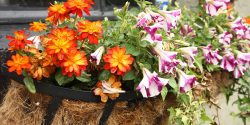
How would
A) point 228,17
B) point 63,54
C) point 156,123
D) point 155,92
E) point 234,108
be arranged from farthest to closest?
point 234,108 < point 228,17 < point 156,123 < point 155,92 < point 63,54

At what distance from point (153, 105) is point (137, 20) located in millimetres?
368

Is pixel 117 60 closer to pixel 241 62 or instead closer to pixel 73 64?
pixel 73 64

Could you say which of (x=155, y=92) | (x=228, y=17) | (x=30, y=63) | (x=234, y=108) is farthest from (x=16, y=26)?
(x=234, y=108)

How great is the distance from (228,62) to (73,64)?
Result: 127 cm

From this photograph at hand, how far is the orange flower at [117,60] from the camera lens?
4.41 ft

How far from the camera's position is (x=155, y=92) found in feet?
4.59

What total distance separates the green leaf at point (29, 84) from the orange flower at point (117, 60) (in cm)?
27

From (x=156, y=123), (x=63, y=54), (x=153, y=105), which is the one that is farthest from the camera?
(x=156, y=123)

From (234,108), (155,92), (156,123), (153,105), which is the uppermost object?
(155,92)

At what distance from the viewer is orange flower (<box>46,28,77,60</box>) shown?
130cm

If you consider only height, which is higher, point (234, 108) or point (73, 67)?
point (73, 67)

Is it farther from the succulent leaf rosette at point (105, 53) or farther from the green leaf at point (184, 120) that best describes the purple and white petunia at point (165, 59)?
the green leaf at point (184, 120)

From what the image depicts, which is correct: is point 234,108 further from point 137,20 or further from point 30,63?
point 30,63

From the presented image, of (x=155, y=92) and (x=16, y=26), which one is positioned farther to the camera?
(x=16, y=26)
